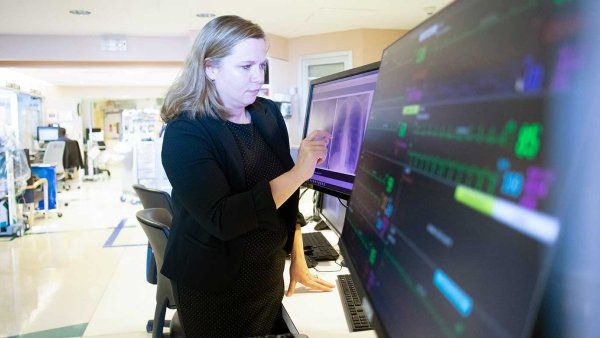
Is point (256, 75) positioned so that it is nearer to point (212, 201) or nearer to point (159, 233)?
point (212, 201)

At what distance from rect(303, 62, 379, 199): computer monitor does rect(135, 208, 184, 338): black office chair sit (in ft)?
Result: 2.01

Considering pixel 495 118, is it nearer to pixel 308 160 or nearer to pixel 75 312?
pixel 308 160

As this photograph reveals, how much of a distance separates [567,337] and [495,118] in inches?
6.6

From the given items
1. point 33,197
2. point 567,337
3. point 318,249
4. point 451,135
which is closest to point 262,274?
point 318,249

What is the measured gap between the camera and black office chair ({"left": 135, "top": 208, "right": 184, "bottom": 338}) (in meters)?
1.62

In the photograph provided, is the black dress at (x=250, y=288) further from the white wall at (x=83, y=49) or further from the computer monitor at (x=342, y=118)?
the white wall at (x=83, y=49)

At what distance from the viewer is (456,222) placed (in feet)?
1.31

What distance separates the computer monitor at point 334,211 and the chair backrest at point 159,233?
23.6 inches

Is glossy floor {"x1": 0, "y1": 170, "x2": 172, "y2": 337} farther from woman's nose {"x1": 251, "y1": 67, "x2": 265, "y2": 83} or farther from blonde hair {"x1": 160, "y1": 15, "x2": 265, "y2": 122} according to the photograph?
woman's nose {"x1": 251, "y1": 67, "x2": 265, "y2": 83}

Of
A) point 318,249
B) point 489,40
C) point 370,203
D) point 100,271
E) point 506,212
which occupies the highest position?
point 489,40

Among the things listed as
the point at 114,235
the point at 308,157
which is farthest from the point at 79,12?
the point at 308,157

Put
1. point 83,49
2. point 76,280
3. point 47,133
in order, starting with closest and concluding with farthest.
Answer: point 76,280, point 83,49, point 47,133

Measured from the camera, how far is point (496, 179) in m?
0.34

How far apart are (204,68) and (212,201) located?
1.29ft
